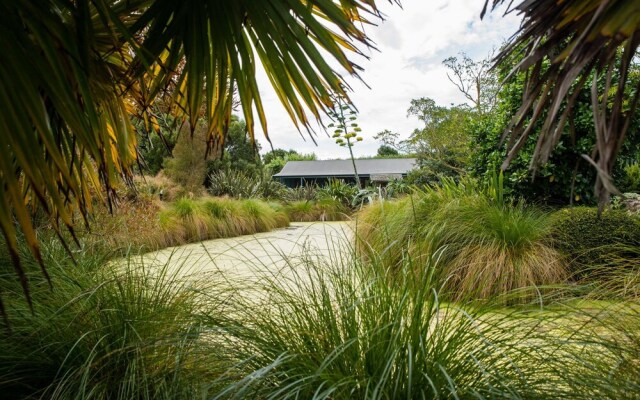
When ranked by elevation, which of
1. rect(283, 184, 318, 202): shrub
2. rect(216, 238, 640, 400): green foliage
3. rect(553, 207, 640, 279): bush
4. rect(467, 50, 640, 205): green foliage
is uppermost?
rect(467, 50, 640, 205): green foliage

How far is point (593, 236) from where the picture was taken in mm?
3715

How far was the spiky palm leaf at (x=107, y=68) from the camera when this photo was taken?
1.02m

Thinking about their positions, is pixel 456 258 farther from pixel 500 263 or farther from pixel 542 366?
pixel 542 366

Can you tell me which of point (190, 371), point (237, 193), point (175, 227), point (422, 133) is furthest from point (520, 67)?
point (237, 193)

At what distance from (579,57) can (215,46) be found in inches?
50.6

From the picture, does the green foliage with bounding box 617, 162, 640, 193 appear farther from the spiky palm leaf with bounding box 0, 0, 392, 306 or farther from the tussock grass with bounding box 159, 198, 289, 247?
the tussock grass with bounding box 159, 198, 289, 247

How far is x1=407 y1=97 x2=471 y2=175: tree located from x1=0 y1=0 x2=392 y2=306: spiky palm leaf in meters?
9.01

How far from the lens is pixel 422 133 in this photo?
1188 cm

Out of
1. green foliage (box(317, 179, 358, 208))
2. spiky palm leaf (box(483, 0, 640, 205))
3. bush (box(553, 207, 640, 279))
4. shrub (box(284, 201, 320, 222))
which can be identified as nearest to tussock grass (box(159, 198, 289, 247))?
shrub (box(284, 201, 320, 222))

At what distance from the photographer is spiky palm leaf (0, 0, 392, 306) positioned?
3.35 feet

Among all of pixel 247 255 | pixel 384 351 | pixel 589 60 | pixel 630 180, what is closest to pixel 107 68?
pixel 384 351

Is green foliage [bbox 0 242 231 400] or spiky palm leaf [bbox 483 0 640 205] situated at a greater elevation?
spiky palm leaf [bbox 483 0 640 205]

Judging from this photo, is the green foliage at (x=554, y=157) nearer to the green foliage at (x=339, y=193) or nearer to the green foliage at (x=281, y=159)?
the green foliage at (x=339, y=193)

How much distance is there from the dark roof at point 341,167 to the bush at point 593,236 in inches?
924
